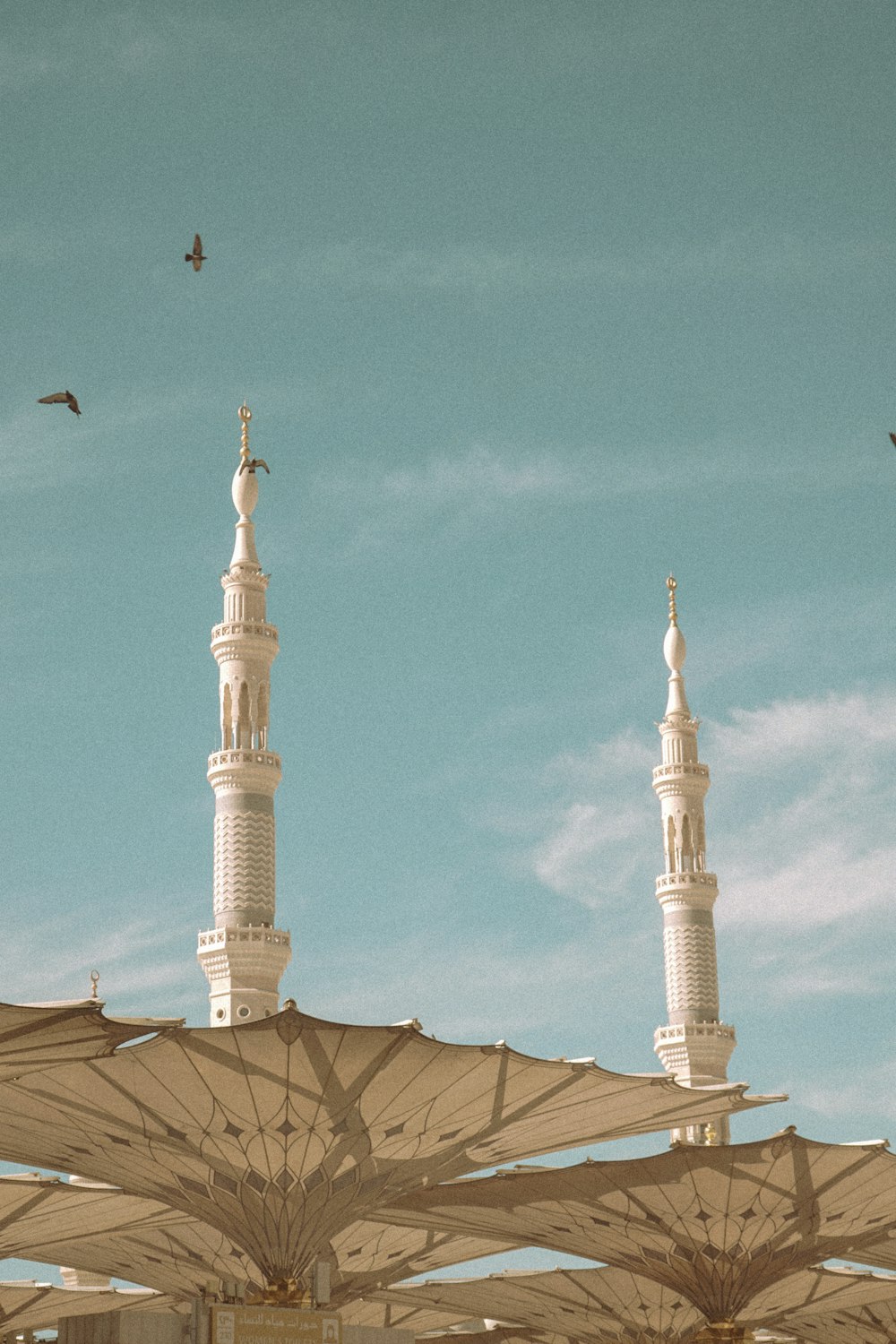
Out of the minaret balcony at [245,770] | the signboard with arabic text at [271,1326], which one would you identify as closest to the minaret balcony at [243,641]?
the minaret balcony at [245,770]

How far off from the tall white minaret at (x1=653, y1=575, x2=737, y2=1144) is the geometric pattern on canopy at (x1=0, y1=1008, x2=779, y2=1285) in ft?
77.0

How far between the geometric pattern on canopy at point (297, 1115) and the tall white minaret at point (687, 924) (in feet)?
77.0

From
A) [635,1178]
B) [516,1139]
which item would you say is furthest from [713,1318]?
[516,1139]

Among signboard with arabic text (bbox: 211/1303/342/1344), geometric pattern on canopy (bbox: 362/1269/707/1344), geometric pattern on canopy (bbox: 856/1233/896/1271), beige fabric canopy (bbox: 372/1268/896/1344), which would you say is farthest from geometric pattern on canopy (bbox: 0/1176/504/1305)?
geometric pattern on canopy (bbox: 856/1233/896/1271)

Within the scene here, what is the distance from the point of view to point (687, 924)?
58.7m

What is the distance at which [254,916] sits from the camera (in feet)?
151

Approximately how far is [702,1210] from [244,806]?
16499 millimetres

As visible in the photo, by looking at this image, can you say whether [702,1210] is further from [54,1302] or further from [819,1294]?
[54,1302]

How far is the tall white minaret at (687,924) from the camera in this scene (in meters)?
56.5

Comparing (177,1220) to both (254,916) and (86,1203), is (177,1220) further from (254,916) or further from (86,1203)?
(254,916)

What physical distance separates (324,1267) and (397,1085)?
10.4 ft

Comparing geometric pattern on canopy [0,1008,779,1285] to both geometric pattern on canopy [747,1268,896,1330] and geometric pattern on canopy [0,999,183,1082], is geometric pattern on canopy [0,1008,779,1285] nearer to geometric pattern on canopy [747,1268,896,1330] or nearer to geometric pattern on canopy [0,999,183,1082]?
geometric pattern on canopy [0,999,183,1082]

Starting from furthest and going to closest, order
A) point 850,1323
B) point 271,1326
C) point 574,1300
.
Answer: point 850,1323 → point 574,1300 → point 271,1326

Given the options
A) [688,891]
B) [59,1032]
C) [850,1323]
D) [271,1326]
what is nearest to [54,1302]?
[271,1326]
